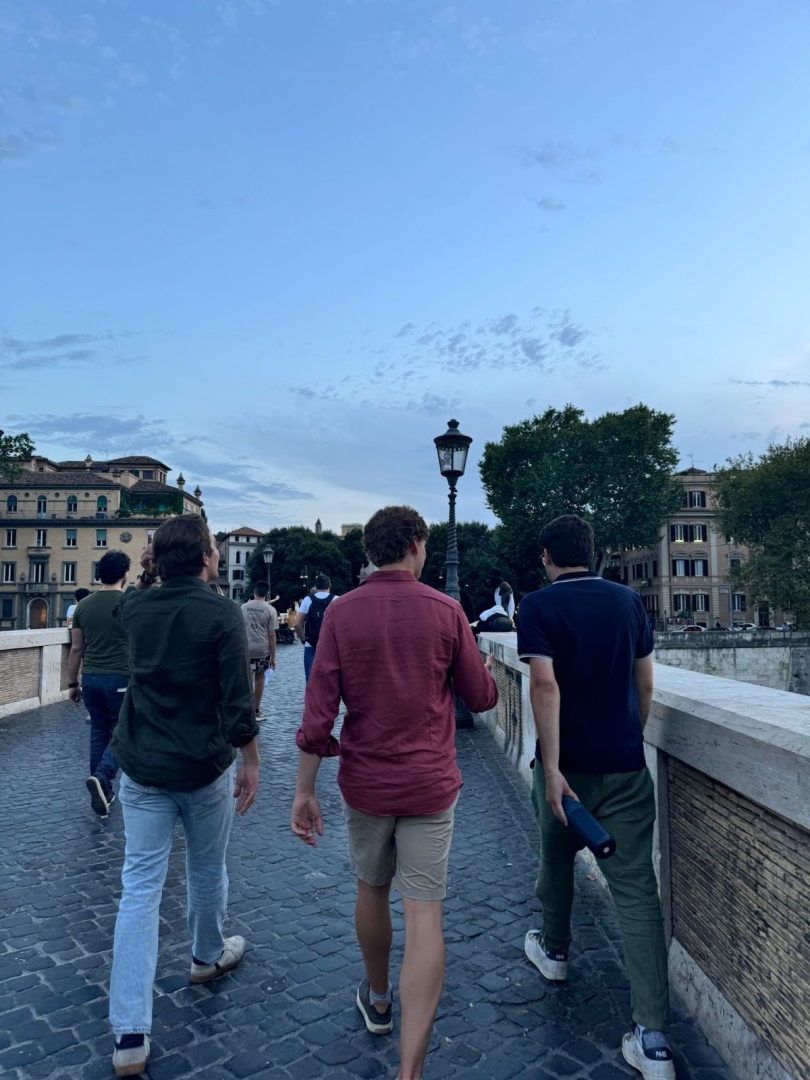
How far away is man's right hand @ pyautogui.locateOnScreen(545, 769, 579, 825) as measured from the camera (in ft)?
9.02

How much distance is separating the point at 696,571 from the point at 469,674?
68397 mm

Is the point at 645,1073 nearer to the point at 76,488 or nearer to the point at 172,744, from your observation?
the point at 172,744

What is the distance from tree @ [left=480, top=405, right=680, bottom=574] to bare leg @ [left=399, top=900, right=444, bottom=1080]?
47468mm

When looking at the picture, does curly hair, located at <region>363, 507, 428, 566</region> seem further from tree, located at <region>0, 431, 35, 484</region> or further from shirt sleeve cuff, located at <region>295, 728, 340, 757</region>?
tree, located at <region>0, 431, 35, 484</region>

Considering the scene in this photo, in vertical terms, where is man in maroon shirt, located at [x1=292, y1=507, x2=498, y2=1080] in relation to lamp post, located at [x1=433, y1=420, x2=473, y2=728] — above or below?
below

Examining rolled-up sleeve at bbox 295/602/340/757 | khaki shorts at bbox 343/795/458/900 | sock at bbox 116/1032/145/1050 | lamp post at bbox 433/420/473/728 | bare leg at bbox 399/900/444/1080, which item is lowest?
sock at bbox 116/1032/145/1050

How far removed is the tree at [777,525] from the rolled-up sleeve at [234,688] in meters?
50.2

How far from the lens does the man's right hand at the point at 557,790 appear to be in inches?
108

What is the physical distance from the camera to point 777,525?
48844 mm

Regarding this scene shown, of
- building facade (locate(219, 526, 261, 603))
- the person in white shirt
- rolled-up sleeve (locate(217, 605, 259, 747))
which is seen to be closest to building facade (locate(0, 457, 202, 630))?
building facade (locate(219, 526, 261, 603))

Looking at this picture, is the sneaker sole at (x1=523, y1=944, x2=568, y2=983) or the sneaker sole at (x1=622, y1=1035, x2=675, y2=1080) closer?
the sneaker sole at (x1=622, y1=1035, x2=675, y2=1080)

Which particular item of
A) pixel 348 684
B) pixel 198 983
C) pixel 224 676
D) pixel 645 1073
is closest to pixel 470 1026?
pixel 645 1073

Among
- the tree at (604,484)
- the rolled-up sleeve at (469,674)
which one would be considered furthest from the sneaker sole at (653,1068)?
the tree at (604,484)

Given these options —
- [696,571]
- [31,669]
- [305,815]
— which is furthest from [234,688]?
[696,571]
